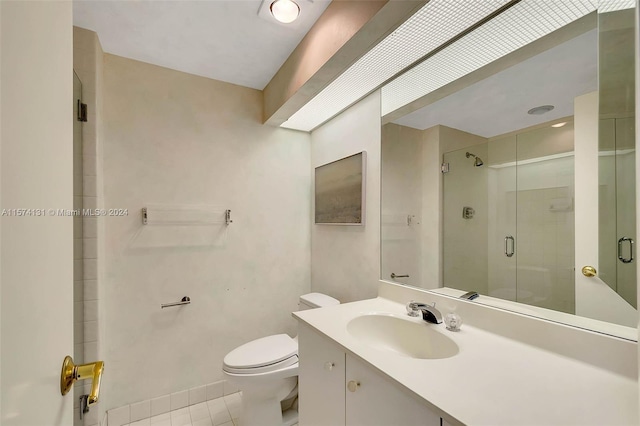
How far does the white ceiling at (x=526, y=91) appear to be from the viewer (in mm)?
919

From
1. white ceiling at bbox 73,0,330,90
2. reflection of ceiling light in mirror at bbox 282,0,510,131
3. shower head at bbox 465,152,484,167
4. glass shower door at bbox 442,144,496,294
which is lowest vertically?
glass shower door at bbox 442,144,496,294

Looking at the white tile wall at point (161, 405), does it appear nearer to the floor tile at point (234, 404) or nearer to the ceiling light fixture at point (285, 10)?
the floor tile at point (234, 404)

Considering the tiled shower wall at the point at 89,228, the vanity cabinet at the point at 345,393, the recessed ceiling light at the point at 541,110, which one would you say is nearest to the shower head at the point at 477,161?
the recessed ceiling light at the point at 541,110

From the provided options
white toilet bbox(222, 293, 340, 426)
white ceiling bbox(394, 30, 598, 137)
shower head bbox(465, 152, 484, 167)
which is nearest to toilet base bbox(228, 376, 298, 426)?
white toilet bbox(222, 293, 340, 426)

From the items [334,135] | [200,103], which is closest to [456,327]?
[334,135]

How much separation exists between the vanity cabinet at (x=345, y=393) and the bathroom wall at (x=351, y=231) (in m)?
0.69

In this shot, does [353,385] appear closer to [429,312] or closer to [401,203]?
[429,312]

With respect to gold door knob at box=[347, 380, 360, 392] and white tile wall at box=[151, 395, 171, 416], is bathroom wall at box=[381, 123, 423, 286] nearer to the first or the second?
gold door knob at box=[347, 380, 360, 392]

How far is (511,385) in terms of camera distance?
2.42ft

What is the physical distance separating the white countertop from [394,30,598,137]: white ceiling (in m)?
0.81

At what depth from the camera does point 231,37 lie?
5.20 feet

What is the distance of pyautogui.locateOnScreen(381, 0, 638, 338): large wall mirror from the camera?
83cm

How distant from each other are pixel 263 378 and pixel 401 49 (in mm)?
1847

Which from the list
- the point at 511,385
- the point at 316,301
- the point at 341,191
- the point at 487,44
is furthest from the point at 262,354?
the point at 487,44
